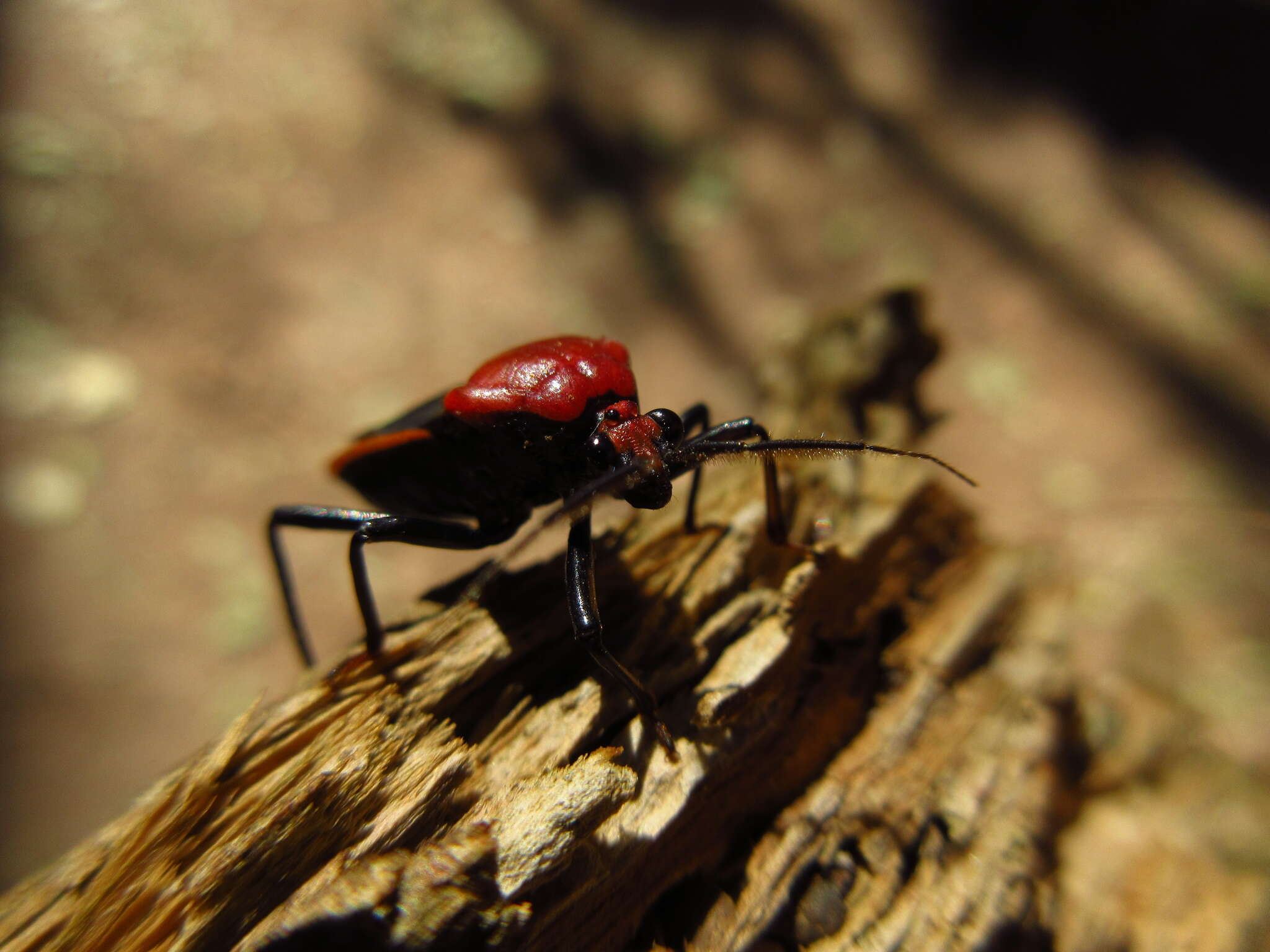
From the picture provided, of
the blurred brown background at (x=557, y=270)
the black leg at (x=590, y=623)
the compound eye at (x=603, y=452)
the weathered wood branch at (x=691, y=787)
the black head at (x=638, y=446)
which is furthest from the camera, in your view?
the blurred brown background at (x=557, y=270)

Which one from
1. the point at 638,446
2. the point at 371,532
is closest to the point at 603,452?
the point at 638,446

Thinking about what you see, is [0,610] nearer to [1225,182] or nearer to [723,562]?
[723,562]

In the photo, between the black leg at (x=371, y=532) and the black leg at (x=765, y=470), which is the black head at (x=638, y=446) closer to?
the black leg at (x=765, y=470)

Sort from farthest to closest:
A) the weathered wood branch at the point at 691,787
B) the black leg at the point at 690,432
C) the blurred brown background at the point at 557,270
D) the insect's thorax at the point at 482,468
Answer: the blurred brown background at the point at 557,270, the black leg at the point at 690,432, the insect's thorax at the point at 482,468, the weathered wood branch at the point at 691,787

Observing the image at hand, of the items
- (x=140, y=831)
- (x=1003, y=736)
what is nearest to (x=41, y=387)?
(x=140, y=831)

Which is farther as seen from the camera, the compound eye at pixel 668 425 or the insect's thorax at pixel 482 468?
the insect's thorax at pixel 482 468

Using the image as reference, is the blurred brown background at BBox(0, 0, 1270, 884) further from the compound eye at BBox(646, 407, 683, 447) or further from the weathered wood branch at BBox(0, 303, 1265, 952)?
the compound eye at BBox(646, 407, 683, 447)

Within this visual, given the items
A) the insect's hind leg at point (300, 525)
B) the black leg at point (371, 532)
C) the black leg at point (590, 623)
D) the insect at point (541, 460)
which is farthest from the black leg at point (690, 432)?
the insect's hind leg at point (300, 525)
